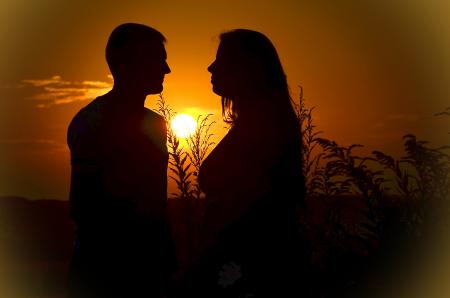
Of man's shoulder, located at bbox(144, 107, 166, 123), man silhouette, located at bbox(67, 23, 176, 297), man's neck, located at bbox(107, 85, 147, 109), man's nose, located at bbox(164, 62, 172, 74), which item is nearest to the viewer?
man silhouette, located at bbox(67, 23, 176, 297)

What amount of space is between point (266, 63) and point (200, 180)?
0.90 m

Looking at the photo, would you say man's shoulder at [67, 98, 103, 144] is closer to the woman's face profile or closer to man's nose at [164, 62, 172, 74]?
man's nose at [164, 62, 172, 74]

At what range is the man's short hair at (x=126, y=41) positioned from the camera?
4.09 meters

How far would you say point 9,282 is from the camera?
7758 mm

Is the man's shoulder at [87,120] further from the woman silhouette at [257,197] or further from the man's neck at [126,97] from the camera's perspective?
the woman silhouette at [257,197]

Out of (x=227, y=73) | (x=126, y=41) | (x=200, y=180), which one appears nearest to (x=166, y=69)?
(x=126, y=41)

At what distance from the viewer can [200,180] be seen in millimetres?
4102

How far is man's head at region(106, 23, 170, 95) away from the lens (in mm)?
4082

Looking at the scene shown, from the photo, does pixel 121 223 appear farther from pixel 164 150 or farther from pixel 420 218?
pixel 420 218

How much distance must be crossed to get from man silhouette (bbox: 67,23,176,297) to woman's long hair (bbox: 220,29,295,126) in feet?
1.77

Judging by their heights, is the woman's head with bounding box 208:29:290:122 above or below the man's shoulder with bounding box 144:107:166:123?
above

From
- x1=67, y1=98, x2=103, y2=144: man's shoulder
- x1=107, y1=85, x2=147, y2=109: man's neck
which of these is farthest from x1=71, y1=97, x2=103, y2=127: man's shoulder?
x1=107, y1=85, x2=147, y2=109: man's neck

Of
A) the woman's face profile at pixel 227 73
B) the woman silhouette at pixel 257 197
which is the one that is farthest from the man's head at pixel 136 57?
the woman silhouette at pixel 257 197

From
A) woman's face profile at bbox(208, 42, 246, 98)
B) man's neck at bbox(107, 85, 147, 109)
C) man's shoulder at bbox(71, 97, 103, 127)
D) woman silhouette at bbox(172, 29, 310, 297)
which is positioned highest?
A: woman's face profile at bbox(208, 42, 246, 98)
